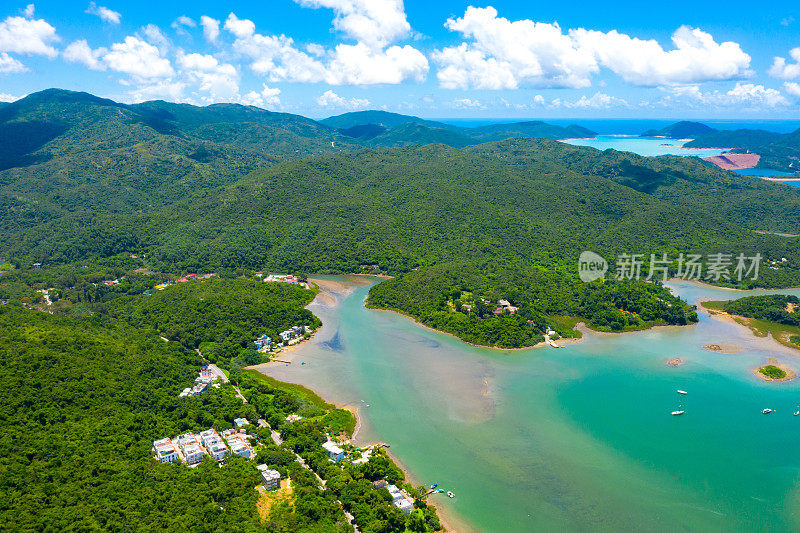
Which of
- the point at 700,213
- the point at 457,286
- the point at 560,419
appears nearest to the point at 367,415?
the point at 560,419

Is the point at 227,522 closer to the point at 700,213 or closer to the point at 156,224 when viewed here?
the point at 156,224

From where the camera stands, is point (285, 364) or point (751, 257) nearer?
point (285, 364)

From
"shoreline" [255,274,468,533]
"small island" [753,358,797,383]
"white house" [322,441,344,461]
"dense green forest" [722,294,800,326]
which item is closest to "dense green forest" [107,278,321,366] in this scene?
"shoreline" [255,274,468,533]

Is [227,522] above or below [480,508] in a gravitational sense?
above

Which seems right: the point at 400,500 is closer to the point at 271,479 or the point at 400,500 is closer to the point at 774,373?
the point at 271,479

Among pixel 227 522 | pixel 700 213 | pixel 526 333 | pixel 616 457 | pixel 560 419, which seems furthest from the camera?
pixel 700 213

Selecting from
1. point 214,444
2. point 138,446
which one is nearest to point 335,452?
point 214,444

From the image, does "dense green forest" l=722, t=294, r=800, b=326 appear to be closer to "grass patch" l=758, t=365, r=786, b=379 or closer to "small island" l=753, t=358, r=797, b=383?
"small island" l=753, t=358, r=797, b=383
